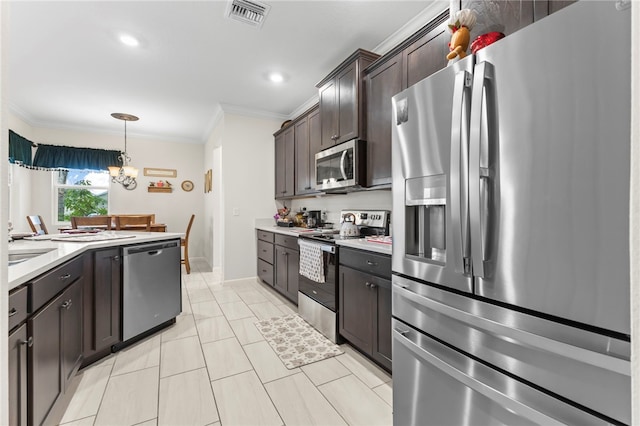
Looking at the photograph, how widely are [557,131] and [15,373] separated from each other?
2070 mm

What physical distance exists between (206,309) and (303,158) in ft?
7.32

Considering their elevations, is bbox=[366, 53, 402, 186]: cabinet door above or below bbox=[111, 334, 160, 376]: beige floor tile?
above

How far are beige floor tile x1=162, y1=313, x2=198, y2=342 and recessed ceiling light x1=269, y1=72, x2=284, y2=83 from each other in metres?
2.91

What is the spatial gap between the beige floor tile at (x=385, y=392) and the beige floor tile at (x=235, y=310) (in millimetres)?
1682

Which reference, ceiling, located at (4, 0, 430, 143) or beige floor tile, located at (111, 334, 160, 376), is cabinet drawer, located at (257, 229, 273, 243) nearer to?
beige floor tile, located at (111, 334, 160, 376)

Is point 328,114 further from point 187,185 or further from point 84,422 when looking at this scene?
point 187,185

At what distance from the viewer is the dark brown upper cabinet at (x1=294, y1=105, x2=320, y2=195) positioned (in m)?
3.55

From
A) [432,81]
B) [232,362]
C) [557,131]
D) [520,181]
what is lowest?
[232,362]

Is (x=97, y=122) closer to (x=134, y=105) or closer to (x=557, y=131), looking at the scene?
(x=134, y=105)

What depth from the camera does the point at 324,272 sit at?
256 centimetres

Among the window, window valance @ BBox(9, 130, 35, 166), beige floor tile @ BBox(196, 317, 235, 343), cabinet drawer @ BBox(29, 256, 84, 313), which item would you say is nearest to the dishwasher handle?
cabinet drawer @ BBox(29, 256, 84, 313)

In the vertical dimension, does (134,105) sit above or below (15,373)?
above

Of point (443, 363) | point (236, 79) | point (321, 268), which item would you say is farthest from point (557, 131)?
point (236, 79)

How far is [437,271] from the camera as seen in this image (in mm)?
1155
